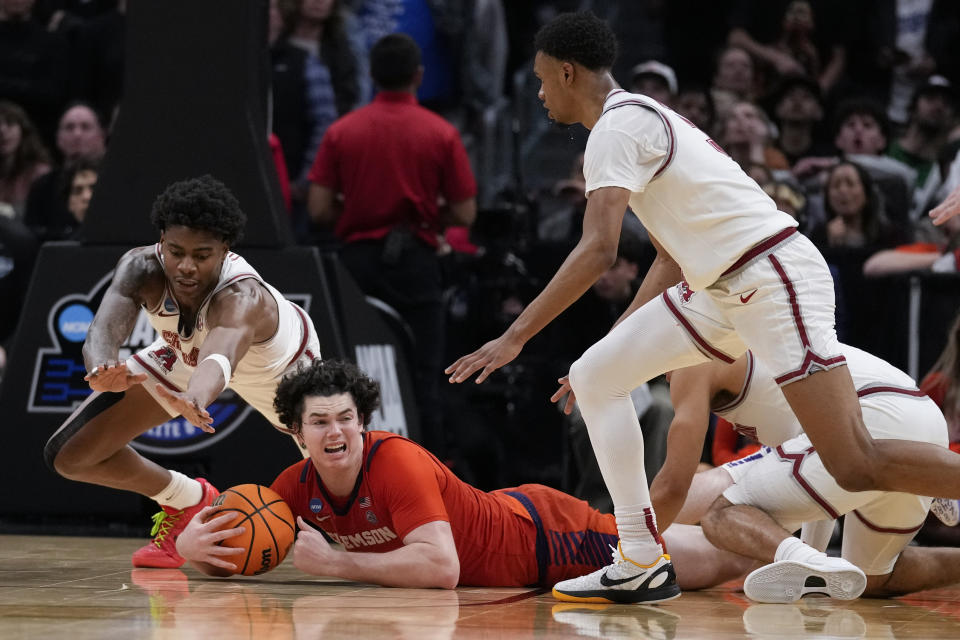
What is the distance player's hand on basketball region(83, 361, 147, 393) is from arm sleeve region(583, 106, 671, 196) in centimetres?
171

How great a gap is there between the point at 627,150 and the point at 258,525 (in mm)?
1857

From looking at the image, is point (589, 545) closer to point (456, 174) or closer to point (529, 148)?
point (456, 174)

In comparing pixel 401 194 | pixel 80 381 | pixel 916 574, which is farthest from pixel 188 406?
pixel 401 194

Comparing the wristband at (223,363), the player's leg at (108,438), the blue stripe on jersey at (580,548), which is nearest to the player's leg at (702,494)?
the blue stripe on jersey at (580,548)

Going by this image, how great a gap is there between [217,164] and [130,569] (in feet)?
8.02

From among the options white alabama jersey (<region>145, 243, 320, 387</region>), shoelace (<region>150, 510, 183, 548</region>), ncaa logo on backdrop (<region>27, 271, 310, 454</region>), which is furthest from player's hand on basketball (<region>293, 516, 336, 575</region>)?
ncaa logo on backdrop (<region>27, 271, 310, 454</region>)

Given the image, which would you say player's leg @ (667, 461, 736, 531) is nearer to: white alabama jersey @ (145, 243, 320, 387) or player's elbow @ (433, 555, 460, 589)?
player's elbow @ (433, 555, 460, 589)

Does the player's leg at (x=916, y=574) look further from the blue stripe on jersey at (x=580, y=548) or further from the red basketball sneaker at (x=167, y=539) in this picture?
the red basketball sneaker at (x=167, y=539)

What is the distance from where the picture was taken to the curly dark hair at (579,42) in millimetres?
5066

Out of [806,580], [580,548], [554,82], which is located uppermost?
[554,82]

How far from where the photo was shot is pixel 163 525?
6215 mm

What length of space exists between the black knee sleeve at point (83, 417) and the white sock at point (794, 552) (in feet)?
9.00

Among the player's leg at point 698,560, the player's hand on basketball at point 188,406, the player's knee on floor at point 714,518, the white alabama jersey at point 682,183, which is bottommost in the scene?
the player's leg at point 698,560

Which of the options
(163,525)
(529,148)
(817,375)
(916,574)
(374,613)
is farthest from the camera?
(529,148)
